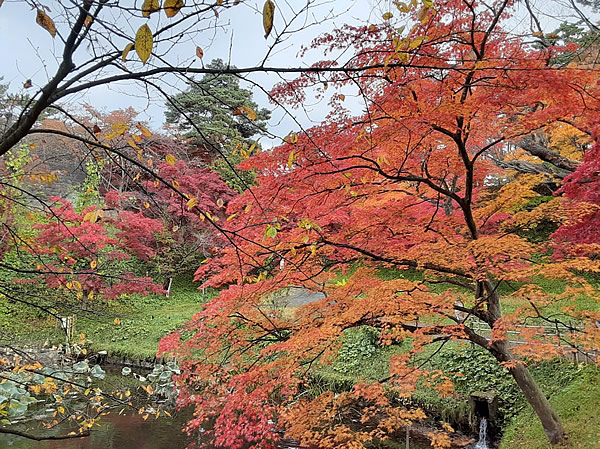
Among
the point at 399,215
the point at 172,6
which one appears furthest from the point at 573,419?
the point at 172,6

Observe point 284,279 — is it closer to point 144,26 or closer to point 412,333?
point 412,333

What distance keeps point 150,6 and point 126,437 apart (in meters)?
7.22

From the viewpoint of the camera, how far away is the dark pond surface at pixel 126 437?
6.11m

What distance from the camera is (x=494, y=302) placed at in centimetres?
491

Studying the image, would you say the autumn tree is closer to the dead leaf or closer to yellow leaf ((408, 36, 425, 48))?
yellow leaf ((408, 36, 425, 48))

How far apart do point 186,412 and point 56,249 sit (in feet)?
22.0

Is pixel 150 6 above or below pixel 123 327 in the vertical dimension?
above

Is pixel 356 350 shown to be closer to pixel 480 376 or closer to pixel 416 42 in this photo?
pixel 480 376

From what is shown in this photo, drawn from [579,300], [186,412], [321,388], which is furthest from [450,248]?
[579,300]

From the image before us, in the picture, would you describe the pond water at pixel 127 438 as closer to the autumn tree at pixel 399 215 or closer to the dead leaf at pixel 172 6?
the autumn tree at pixel 399 215

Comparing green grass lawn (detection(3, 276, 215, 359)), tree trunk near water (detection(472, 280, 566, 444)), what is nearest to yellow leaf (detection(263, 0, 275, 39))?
tree trunk near water (detection(472, 280, 566, 444))

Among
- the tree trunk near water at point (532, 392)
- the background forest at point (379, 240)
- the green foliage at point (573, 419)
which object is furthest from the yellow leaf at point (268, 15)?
the green foliage at point (573, 419)

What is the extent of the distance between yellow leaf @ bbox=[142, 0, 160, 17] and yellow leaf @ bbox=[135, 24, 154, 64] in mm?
46

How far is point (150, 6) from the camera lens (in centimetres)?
106
